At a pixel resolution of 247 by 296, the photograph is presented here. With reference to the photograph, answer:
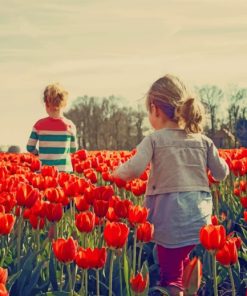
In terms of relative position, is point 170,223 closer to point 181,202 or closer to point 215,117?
point 181,202

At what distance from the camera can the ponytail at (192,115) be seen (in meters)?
4.88

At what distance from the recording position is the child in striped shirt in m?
8.35

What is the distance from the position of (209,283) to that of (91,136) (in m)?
55.1

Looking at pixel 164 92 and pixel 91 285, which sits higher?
pixel 164 92

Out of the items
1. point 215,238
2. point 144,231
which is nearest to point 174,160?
point 144,231

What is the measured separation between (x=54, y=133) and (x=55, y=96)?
1.71 ft

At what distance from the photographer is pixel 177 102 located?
5012 millimetres

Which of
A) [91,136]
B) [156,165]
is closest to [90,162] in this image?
[156,165]

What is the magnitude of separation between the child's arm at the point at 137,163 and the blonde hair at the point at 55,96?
3.56m

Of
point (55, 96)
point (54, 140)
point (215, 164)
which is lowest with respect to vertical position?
point (215, 164)

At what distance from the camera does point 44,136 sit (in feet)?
28.0

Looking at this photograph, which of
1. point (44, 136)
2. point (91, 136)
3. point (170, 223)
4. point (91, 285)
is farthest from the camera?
point (91, 136)

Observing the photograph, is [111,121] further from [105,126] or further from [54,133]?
[54,133]

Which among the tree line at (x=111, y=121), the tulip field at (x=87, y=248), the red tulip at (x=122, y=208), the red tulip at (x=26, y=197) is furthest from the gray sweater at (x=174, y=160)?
the tree line at (x=111, y=121)
